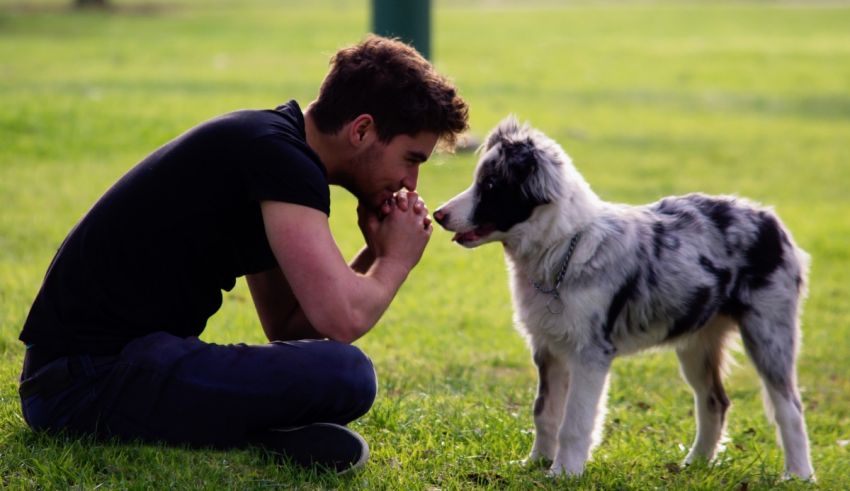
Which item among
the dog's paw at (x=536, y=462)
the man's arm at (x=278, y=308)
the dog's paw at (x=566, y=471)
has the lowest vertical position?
the dog's paw at (x=536, y=462)

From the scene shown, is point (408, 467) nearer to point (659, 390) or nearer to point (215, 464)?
point (215, 464)

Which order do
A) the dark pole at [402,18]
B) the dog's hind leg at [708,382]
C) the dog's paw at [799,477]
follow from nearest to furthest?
the dog's paw at [799,477], the dog's hind leg at [708,382], the dark pole at [402,18]

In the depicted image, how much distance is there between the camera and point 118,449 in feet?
16.0

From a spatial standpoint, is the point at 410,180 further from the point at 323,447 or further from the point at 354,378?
the point at 323,447

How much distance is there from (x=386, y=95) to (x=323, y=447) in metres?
1.53

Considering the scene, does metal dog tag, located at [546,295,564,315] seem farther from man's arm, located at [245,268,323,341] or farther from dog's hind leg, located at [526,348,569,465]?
man's arm, located at [245,268,323,341]

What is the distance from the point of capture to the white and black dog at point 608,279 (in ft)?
17.3

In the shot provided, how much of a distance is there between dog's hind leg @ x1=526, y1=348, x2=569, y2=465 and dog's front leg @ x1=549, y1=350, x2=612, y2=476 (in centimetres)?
26

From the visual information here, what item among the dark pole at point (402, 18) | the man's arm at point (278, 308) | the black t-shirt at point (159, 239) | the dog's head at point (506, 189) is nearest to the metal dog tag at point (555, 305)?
the dog's head at point (506, 189)

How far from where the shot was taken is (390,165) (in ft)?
16.3

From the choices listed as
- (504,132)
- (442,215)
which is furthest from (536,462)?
(504,132)

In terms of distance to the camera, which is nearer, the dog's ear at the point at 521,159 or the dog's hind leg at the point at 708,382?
the dog's ear at the point at 521,159

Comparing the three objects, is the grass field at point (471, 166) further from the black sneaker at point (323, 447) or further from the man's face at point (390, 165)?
the man's face at point (390, 165)

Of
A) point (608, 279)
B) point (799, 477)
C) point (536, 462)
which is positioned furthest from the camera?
point (799, 477)
